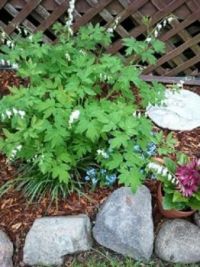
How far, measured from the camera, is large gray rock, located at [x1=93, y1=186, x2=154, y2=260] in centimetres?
275

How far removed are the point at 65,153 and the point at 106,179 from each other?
1.22ft

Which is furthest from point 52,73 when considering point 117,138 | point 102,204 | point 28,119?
point 102,204

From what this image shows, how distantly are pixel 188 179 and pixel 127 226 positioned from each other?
1.46 feet

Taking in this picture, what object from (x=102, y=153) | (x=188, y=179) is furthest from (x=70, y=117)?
(x=188, y=179)

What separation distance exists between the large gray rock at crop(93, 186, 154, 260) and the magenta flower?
30cm

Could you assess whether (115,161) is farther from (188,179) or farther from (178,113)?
(178,113)

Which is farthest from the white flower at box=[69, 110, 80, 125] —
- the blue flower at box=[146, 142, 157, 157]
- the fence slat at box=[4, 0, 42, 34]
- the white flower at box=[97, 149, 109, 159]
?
the fence slat at box=[4, 0, 42, 34]

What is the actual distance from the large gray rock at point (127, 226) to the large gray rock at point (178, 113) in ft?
2.42

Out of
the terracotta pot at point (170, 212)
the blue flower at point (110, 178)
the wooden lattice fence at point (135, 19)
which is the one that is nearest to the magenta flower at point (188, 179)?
the terracotta pot at point (170, 212)

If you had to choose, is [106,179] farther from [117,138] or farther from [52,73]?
[52,73]

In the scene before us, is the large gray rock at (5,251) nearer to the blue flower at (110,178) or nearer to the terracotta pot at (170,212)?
the blue flower at (110,178)

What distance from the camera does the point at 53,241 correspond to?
2752mm

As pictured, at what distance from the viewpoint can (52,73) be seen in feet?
9.34

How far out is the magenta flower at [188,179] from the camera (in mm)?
2611
